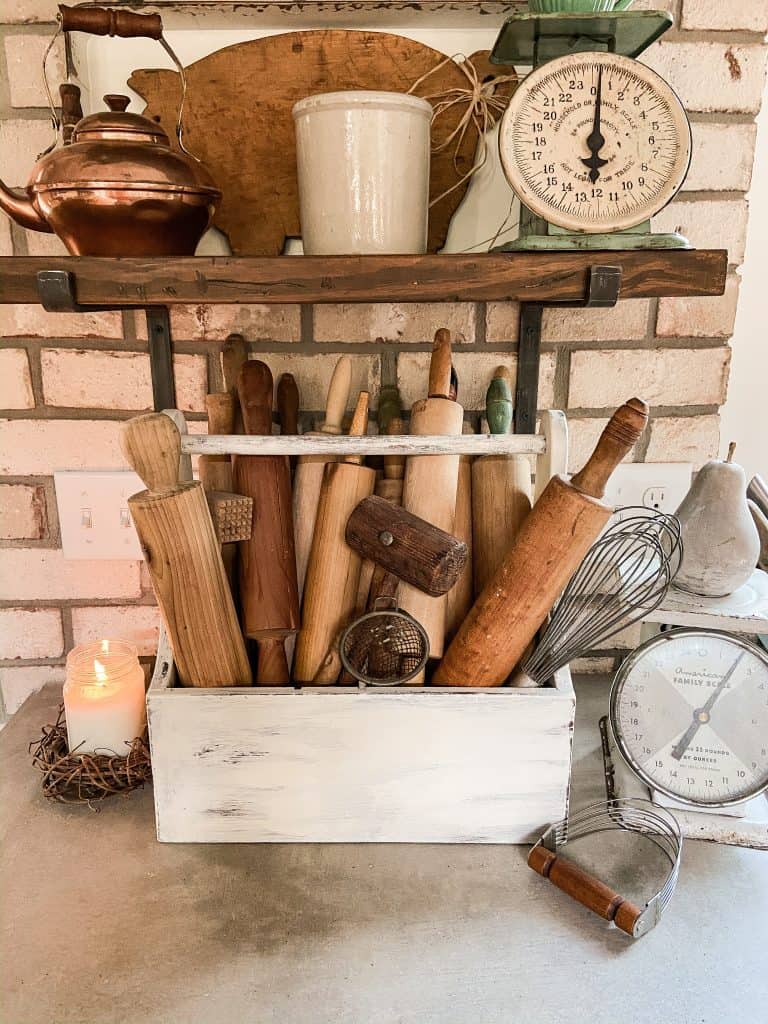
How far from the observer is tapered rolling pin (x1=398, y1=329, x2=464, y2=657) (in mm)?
707

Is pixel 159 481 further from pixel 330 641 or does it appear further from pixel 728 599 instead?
pixel 728 599

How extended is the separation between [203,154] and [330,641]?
54cm

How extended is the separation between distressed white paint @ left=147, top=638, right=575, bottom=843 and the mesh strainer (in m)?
0.02

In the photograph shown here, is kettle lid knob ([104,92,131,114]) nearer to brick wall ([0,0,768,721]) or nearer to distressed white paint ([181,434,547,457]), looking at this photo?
brick wall ([0,0,768,721])

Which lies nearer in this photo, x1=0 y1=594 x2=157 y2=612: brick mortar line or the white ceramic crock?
the white ceramic crock

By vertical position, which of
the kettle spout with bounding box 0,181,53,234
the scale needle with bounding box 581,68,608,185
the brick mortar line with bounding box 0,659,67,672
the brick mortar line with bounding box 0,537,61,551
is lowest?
the brick mortar line with bounding box 0,659,67,672

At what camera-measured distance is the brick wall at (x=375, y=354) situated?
85 centimetres

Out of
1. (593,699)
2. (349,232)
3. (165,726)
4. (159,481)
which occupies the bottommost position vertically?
(593,699)

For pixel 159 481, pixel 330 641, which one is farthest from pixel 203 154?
pixel 330 641

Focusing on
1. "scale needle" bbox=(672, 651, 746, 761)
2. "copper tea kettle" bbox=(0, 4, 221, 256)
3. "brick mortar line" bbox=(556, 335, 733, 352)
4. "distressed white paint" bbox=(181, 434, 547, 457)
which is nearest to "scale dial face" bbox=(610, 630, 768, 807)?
"scale needle" bbox=(672, 651, 746, 761)

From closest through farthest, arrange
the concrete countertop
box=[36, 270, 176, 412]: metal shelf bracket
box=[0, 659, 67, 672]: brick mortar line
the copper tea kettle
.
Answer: the concrete countertop → the copper tea kettle → box=[36, 270, 176, 412]: metal shelf bracket → box=[0, 659, 67, 672]: brick mortar line

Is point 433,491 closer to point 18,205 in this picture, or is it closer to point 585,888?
point 585,888

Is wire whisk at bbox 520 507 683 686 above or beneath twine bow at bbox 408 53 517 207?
beneath

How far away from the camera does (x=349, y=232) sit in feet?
2.37
